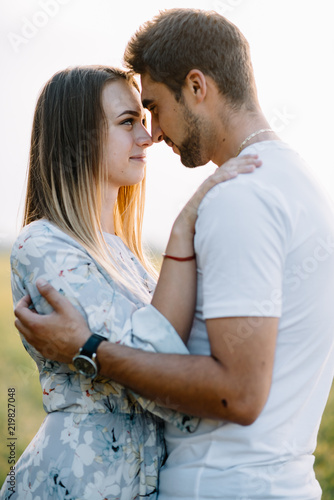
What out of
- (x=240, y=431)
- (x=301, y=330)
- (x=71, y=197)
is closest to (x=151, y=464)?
(x=240, y=431)

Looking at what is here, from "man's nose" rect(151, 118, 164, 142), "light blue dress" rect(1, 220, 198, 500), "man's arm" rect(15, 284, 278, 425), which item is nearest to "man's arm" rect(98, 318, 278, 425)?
"man's arm" rect(15, 284, 278, 425)

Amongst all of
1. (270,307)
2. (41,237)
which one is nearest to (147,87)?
(41,237)

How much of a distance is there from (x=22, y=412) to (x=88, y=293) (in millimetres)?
4468

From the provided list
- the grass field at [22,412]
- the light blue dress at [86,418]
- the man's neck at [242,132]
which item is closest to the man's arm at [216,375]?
the light blue dress at [86,418]

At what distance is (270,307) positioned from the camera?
1.39 meters

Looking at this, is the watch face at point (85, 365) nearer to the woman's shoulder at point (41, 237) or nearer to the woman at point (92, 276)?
the woman at point (92, 276)

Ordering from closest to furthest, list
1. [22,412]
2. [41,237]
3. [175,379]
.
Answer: [175,379] → [41,237] → [22,412]

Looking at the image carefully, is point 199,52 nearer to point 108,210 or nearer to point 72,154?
point 72,154

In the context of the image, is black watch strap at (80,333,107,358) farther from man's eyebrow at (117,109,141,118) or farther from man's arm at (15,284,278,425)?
man's eyebrow at (117,109,141,118)

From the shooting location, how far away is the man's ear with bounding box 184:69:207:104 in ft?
6.05

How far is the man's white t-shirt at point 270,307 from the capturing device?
1.39 meters

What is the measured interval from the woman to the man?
0.24ft

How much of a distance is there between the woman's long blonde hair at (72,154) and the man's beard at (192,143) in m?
0.34

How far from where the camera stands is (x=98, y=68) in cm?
223
